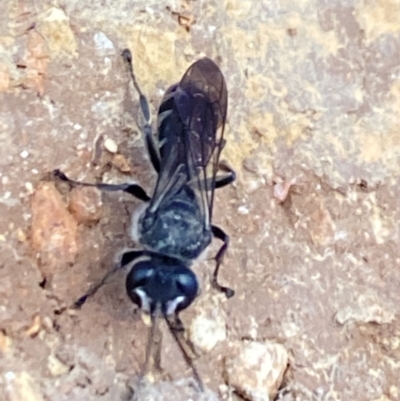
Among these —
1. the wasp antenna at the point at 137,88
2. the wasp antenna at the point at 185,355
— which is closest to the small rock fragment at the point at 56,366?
the wasp antenna at the point at 185,355

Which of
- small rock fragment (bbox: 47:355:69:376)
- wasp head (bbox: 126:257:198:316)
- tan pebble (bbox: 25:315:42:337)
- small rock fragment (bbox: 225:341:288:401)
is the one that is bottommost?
small rock fragment (bbox: 225:341:288:401)

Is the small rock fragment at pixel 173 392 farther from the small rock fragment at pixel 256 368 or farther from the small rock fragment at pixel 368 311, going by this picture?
the small rock fragment at pixel 368 311

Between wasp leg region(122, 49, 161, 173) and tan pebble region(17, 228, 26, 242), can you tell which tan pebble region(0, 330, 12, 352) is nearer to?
tan pebble region(17, 228, 26, 242)

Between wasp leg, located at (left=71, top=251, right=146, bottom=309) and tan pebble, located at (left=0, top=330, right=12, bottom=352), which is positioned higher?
wasp leg, located at (left=71, top=251, right=146, bottom=309)

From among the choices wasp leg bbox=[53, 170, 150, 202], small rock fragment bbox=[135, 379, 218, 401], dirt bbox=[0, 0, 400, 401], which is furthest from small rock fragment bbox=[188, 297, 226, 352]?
wasp leg bbox=[53, 170, 150, 202]

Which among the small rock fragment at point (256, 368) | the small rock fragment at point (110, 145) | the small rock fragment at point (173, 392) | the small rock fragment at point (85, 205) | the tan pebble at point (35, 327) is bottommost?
the small rock fragment at point (173, 392)

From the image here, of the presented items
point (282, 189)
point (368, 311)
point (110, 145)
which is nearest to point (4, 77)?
point (110, 145)

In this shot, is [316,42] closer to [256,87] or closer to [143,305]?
[256,87]

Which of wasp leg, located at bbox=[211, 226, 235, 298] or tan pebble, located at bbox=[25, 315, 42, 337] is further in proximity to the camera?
wasp leg, located at bbox=[211, 226, 235, 298]
